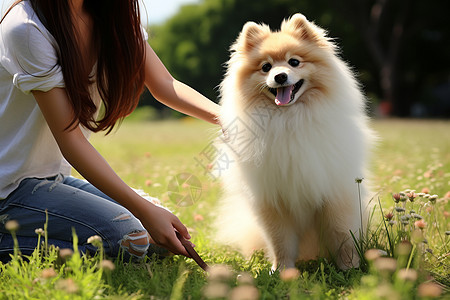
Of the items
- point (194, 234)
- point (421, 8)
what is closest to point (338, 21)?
point (421, 8)

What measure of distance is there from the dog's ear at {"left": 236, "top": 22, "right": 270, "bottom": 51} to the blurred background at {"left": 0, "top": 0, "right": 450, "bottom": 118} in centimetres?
959

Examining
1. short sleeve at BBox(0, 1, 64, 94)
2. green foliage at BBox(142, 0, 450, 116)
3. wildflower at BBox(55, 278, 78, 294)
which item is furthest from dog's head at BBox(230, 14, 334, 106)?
green foliage at BBox(142, 0, 450, 116)

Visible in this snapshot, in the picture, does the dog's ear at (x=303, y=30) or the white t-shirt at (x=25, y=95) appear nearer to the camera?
the white t-shirt at (x=25, y=95)

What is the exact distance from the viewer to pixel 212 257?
2.53 meters

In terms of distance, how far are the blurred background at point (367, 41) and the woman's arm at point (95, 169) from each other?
10309 mm

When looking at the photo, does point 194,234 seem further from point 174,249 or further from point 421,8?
point 421,8

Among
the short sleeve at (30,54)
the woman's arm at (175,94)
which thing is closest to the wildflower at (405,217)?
the woman's arm at (175,94)

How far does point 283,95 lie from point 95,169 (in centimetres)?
101

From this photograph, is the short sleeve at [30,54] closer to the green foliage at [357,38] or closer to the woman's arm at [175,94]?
the woman's arm at [175,94]

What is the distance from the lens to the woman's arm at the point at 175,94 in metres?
2.61

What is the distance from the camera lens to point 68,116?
1959 mm

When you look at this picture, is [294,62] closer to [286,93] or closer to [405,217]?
[286,93]

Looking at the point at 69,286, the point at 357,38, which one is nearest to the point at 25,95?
the point at 69,286

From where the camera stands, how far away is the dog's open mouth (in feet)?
7.72
